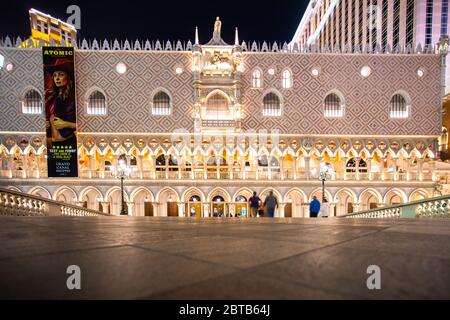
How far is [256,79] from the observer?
1648 centimetres

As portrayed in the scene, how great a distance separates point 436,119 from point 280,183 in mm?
11323

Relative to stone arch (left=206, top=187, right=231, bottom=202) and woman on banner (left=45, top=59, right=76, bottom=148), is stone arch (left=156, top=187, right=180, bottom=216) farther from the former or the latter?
woman on banner (left=45, top=59, right=76, bottom=148)

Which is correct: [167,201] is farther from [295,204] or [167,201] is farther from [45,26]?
[45,26]

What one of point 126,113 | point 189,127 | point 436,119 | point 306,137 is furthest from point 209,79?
point 436,119

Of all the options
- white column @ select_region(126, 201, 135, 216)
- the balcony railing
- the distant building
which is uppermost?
the distant building

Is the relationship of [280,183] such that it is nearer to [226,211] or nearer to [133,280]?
[226,211]

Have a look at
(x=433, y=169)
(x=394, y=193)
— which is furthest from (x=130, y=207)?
(x=433, y=169)

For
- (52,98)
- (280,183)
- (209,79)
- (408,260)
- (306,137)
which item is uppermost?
(209,79)

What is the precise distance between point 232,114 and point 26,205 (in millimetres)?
11924

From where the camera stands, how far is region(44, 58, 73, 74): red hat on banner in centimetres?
1540

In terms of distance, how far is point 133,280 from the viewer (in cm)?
121

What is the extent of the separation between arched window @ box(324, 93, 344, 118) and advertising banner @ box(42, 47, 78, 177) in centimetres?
1634

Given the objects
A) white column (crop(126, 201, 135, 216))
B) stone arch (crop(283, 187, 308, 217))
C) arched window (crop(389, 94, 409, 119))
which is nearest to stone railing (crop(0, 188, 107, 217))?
white column (crop(126, 201, 135, 216))

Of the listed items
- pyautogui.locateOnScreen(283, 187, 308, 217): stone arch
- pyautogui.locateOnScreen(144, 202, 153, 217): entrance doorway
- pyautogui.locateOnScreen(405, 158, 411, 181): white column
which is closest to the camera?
pyautogui.locateOnScreen(405, 158, 411, 181): white column
